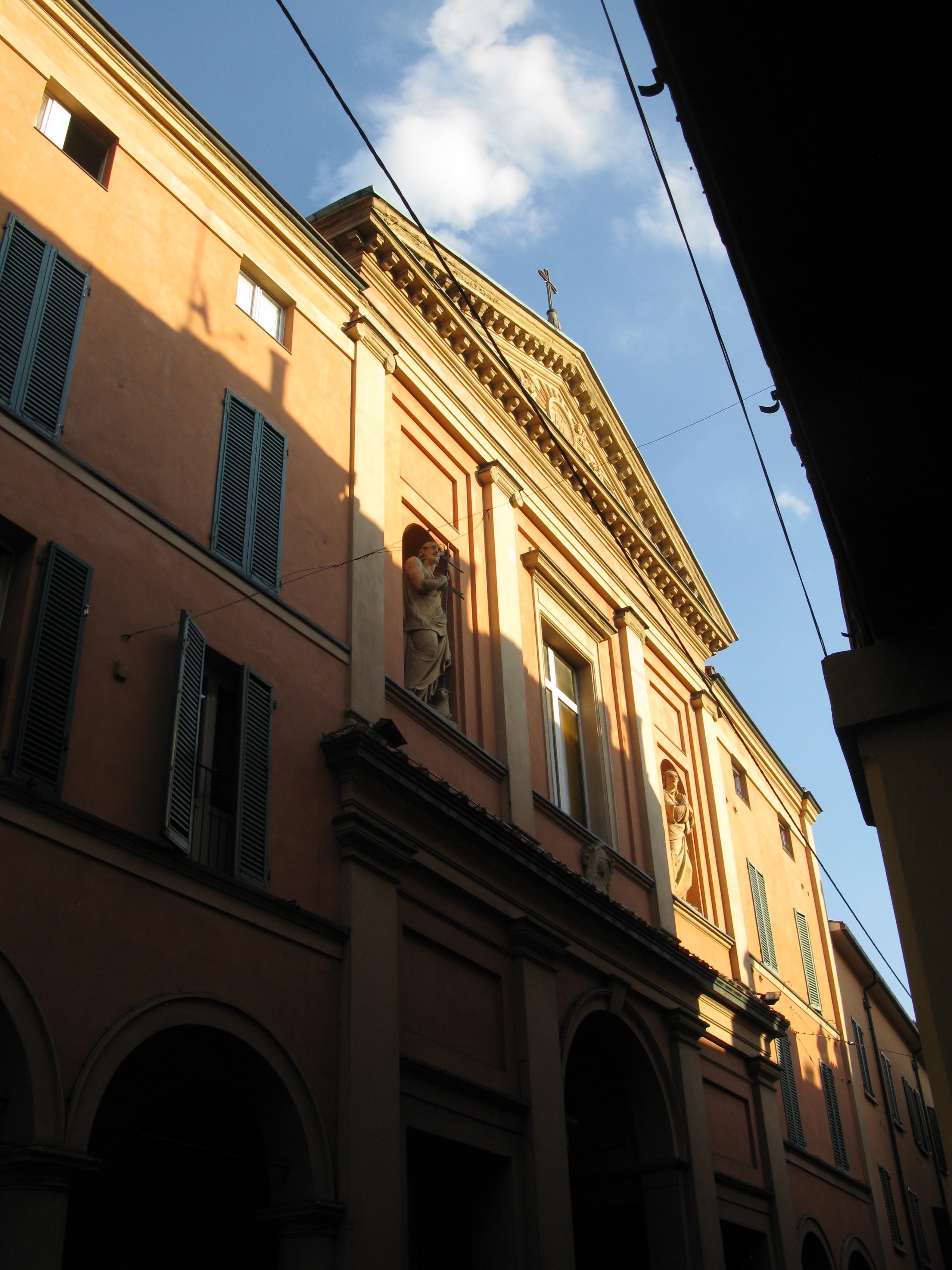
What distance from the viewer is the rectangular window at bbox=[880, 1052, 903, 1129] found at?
2542 centimetres

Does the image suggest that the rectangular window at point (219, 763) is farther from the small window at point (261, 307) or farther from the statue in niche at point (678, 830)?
the statue in niche at point (678, 830)

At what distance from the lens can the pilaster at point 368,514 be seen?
11.0 m

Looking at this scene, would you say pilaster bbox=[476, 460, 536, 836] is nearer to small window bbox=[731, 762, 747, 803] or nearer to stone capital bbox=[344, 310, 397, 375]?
stone capital bbox=[344, 310, 397, 375]

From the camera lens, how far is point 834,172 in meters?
4.57

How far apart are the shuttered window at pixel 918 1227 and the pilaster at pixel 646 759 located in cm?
1217

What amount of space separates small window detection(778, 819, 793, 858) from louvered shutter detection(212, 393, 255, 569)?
54.3 feet

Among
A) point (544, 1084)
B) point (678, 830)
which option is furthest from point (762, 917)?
point (544, 1084)

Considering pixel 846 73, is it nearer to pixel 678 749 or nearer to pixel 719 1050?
pixel 719 1050

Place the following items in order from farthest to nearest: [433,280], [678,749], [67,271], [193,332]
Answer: [678,749] < [433,280] < [193,332] < [67,271]

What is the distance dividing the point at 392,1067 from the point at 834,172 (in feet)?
23.3

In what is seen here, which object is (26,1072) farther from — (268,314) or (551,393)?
(551,393)

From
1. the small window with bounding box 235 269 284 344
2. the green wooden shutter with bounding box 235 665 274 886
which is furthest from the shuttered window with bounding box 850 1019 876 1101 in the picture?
the small window with bounding box 235 269 284 344

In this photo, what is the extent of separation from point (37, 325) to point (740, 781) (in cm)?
1637

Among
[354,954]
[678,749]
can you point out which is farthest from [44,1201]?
[678,749]
